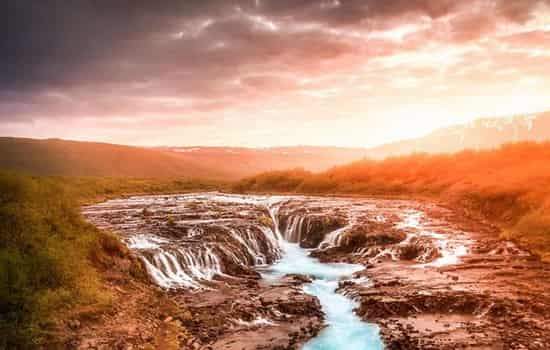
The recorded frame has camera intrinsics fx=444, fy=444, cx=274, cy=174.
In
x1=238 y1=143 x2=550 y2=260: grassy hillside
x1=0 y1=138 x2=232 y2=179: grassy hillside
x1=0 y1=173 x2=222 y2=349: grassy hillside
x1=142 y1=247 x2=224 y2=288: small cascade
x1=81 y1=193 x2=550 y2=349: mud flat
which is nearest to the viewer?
x1=0 y1=173 x2=222 y2=349: grassy hillside

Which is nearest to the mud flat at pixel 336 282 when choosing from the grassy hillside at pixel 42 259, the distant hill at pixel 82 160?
the grassy hillside at pixel 42 259

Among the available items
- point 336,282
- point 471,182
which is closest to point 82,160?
point 471,182

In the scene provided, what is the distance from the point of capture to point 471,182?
47.9m

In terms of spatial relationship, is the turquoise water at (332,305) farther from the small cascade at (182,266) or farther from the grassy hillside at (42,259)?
the grassy hillside at (42,259)

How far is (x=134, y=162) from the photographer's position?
183 metres

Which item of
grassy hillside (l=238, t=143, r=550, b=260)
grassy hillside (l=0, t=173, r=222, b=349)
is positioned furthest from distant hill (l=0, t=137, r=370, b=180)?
grassy hillside (l=0, t=173, r=222, b=349)

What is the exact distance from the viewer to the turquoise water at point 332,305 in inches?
535

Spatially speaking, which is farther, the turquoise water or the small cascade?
the small cascade

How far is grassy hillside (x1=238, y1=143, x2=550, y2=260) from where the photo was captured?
28734 mm

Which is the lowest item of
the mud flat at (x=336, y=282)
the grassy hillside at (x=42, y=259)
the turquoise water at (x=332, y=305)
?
the turquoise water at (x=332, y=305)

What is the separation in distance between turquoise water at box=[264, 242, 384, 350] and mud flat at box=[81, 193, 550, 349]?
0.06 metres

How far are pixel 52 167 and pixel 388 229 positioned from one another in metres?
150

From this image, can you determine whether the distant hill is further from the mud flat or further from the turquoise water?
the turquoise water

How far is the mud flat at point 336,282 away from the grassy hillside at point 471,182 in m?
2.43
